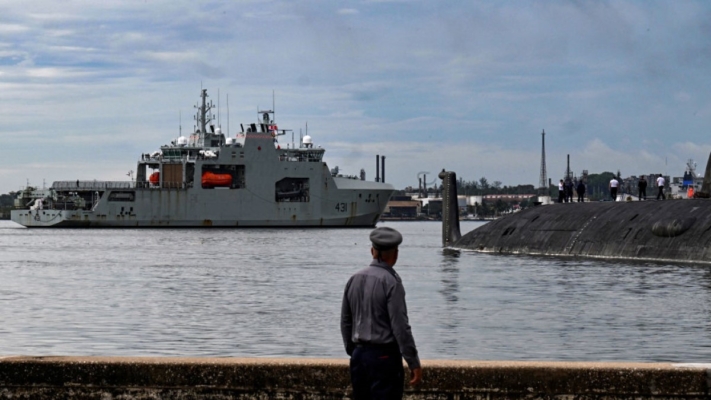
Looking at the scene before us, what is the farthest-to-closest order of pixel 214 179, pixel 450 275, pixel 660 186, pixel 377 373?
pixel 214 179 < pixel 660 186 < pixel 450 275 < pixel 377 373

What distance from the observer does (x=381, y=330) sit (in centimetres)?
675

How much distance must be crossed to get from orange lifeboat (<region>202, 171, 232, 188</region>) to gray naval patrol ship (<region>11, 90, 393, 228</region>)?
0.35ft

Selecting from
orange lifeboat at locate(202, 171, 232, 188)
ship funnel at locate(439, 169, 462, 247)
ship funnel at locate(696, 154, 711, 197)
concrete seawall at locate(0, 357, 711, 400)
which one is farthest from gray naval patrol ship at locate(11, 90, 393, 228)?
concrete seawall at locate(0, 357, 711, 400)

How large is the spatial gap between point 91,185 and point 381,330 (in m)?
106

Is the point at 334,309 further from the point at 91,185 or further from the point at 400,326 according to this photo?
the point at 91,185

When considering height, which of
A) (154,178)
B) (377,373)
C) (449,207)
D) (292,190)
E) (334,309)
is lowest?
(334,309)

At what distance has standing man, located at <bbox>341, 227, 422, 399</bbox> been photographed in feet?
21.9

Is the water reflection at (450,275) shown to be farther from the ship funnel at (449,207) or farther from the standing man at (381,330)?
the standing man at (381,330)

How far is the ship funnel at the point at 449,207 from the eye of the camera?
4431cm

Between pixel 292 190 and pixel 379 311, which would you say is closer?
pixel 379 311

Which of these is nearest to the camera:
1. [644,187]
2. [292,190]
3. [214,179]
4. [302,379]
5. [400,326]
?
[400,326]

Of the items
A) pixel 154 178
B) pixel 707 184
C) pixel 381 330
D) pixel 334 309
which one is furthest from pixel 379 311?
pixel 154 178

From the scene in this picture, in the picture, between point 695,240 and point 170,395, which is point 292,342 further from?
point 695,240

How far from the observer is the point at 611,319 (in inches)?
832
